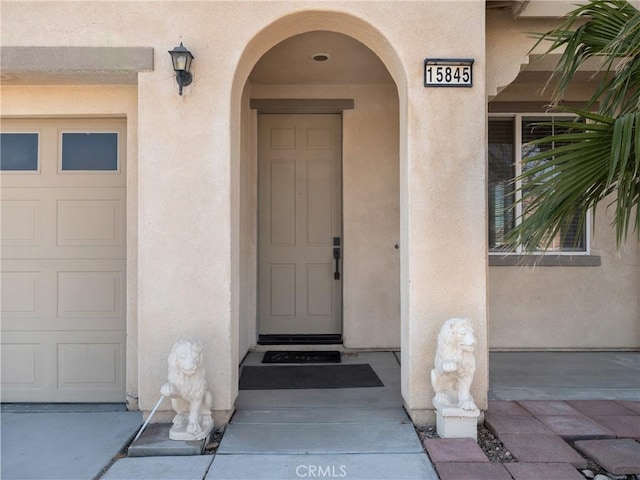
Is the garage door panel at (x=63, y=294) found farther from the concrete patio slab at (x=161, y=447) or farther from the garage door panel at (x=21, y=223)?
the concrete patio slab at (x=161, y=447)

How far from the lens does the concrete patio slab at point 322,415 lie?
3.31m

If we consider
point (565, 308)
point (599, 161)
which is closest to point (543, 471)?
point (599, 161)

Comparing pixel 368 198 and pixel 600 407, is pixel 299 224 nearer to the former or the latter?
pixel 368 198

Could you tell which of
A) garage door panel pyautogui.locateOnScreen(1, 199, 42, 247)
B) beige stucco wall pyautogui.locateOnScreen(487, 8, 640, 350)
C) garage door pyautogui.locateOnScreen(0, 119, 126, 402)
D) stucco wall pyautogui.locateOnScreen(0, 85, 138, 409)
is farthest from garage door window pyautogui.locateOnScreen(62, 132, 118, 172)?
beige stucco wall pyautogui.locateOnScreen(487, 8, 640, 350)

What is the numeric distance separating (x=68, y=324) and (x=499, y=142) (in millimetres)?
4964

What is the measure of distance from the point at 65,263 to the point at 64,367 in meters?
0.89

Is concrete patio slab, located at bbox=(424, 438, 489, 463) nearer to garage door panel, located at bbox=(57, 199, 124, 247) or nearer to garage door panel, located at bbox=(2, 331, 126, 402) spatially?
garage door panel, located at bbox=(2, 331, 126, 402)

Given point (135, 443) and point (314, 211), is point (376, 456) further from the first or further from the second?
point (314, 211)

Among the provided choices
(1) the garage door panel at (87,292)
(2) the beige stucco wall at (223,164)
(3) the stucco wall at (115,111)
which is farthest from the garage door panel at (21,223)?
(2) the beige stucco wall at (223,164)

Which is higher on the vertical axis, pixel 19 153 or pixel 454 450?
pixel 19 153

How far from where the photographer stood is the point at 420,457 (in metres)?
2.82

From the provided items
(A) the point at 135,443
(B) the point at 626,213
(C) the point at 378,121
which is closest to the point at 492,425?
(B) the point at 626,213

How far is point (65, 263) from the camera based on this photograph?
3.80 metres

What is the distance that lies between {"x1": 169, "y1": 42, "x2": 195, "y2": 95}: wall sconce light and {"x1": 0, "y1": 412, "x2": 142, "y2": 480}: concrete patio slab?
2.55 m
